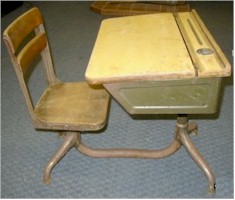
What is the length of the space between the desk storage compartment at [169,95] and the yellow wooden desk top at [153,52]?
0.16 ft

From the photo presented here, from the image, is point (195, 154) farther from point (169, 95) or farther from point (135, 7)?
point (135, 7)

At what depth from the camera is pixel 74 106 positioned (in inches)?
58.6

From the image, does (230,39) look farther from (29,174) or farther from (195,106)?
(29,174)

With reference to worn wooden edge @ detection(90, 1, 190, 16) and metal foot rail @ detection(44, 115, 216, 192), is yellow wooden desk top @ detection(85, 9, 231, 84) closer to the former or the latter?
metal foot rail @ detection(44, 115, 216, 192)

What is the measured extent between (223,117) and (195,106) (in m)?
0.96

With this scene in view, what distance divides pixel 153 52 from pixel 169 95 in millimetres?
196

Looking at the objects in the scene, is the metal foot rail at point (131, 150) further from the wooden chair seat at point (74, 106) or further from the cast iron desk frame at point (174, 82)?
the cast iron desk frame at point (174, 82)

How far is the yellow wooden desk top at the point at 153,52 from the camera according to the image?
107 cm

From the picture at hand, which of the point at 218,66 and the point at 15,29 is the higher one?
the point at 15,29

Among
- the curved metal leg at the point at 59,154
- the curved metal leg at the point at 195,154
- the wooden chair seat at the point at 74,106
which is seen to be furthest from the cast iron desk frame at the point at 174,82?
the curved metal leg at the point at 59,154

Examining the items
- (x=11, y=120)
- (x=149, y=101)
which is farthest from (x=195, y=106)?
(x=11, y=120)

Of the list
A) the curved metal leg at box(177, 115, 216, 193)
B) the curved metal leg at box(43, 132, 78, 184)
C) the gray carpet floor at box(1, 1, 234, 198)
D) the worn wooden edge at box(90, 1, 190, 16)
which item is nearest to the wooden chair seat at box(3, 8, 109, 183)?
the curved metal leg at box(43, 132, 78, 184)

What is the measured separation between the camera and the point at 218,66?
1066mm

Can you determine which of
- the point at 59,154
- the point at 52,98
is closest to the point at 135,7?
the point at 52,98
